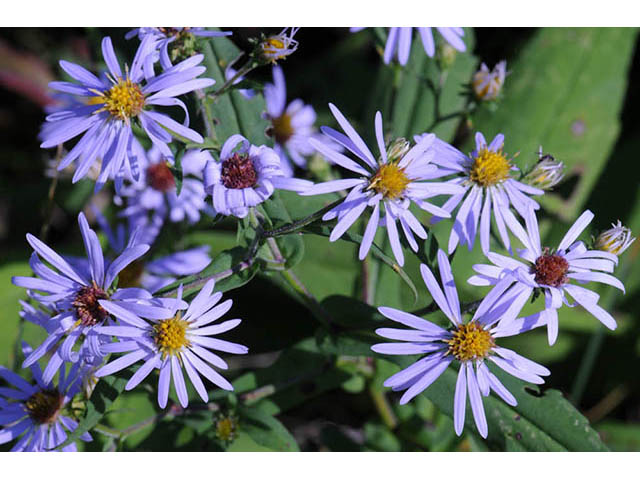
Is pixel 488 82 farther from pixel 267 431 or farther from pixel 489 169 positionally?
pixel 267 431

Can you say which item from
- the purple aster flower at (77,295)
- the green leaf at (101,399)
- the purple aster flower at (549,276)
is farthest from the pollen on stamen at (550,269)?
the green leaf at (101,399)

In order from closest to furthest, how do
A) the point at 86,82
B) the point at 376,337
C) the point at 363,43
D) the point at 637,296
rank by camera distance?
1. the point at 86,82
2. the point at 376,337
3. the point at 637,296
4. the point at 363,43

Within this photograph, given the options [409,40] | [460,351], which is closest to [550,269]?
[460,351]

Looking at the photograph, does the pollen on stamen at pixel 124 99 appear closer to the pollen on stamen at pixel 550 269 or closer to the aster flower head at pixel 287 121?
the aster flower head at pixel 287 121

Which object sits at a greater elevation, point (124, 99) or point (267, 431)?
point (124, 99)

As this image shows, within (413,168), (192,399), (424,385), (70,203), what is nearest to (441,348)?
(424,385)

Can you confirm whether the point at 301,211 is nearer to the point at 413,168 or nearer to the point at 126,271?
the point at 413,168
